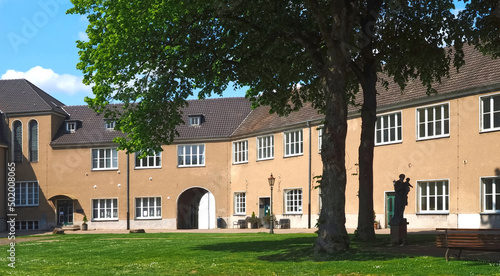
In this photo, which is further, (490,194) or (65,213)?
(65,213)

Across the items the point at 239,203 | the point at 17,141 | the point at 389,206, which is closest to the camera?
the point at 389,206

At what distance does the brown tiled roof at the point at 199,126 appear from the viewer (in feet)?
178

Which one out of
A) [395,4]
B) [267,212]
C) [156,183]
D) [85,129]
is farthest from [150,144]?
[85,129]

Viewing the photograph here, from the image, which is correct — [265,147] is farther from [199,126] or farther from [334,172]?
[334,172]

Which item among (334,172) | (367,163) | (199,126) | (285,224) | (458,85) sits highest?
(458,85)

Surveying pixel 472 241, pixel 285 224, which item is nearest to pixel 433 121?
pixel 285 224

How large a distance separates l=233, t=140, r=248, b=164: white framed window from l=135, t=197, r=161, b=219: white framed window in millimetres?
6682

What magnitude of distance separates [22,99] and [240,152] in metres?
17.8

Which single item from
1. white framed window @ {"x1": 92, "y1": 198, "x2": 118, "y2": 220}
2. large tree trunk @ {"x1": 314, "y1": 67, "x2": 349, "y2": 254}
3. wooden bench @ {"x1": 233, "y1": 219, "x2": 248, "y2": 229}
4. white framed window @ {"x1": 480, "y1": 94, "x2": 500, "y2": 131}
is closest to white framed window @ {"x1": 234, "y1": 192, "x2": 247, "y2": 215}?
wooden bench @ {"x1": 233, "y1": 219, "x2": 248, "y2": 229}

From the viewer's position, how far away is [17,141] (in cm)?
5528

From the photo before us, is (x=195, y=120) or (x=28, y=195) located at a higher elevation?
(x=195, y=120)

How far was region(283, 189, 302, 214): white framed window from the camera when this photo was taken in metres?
46.0

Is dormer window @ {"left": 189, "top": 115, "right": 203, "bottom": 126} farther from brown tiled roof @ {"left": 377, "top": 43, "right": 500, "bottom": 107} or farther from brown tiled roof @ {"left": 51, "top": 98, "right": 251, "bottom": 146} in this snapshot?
brown tiled roof @ {"left": 377, "top": 43, "right": 500, "bottom": 107}

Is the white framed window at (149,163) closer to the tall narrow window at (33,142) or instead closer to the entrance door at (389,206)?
the tall narrow window at (33,142)
